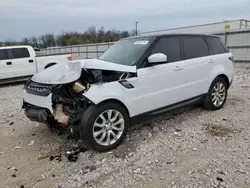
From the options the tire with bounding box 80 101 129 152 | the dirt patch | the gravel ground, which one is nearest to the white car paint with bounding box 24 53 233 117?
the tire with bounding box 80 101 129 152

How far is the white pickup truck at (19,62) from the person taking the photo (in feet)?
33.5

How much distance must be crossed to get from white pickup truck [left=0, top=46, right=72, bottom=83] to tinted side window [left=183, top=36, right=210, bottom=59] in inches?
300

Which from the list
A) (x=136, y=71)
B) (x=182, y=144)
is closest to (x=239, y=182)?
(x=182, y=144)

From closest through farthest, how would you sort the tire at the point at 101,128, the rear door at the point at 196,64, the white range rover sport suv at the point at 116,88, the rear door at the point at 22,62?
the tire at the point at 101,128, the white range rover sport suv at the point at 116,88, the rear door at the point at 196,64, the rear door at the point at 22,62

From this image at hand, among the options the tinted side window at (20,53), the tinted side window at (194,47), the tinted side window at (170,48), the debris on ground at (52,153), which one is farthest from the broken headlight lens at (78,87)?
the tinted side window at (20,53)

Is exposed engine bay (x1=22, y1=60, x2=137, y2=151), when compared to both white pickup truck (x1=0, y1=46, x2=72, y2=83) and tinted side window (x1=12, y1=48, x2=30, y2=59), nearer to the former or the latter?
white pickup truck (x1=0, y1=46, x2=72, y2=83)

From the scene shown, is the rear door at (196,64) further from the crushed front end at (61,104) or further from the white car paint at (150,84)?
the crushed front end at (61,104)

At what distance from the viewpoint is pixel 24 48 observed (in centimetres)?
1063

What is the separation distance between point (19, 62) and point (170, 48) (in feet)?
26.9

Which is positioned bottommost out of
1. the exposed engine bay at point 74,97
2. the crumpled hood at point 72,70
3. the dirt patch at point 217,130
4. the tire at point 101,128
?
the dirt patch at point 217,130

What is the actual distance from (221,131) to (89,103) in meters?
2.40

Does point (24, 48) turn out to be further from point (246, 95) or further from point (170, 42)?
point (246, 95)

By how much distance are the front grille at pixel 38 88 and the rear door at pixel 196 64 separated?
2.48m

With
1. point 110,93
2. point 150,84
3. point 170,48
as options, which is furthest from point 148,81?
point 170,48
